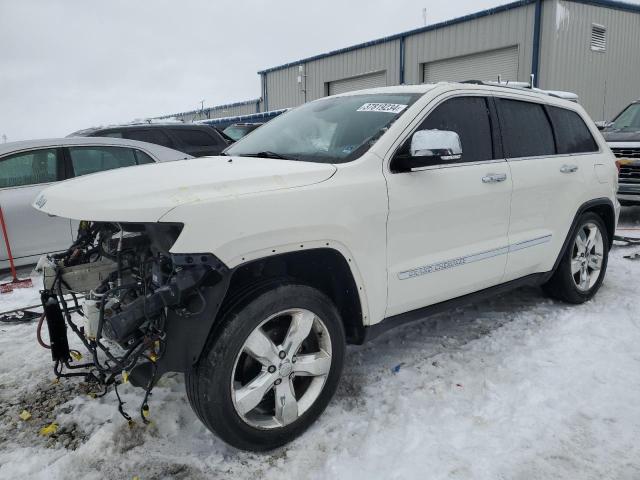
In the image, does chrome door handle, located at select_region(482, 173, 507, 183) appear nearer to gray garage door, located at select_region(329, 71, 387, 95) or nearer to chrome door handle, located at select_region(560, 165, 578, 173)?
chrome door handle, located at select_region(560, 165, 578, 173)

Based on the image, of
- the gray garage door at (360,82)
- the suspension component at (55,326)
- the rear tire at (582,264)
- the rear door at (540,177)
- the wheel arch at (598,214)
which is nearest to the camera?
the suspension component at (55,326)

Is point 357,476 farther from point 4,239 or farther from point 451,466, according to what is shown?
point 4,239

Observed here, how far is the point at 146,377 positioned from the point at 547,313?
3378 millimetres

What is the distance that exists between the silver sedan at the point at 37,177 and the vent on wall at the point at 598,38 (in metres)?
14.7

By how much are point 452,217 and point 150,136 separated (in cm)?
622

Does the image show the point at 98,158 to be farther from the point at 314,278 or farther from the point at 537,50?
the point at 537,50

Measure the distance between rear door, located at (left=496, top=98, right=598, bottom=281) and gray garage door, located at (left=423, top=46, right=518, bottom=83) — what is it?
11.5m

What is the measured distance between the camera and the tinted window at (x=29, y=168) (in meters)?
5.47

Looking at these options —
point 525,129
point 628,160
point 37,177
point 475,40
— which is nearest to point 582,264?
point 525,129

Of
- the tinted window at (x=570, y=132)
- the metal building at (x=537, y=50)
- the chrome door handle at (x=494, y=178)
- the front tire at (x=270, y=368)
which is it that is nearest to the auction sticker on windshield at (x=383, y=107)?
the chrome door handle at (x=494, y=178)

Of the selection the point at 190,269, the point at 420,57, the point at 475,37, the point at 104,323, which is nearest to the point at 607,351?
the point at 190,269

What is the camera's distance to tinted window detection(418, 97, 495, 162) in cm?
334

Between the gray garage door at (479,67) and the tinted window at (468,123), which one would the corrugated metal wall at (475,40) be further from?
the tinted window at (468,123)

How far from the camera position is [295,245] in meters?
2.51
